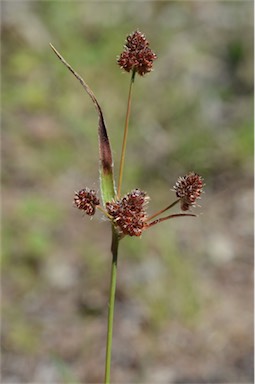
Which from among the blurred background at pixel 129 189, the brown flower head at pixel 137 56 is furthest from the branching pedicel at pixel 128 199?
the blurred background at pixel 129 189

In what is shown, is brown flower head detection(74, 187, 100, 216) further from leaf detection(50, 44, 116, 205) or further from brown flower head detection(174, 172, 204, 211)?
brown flower head detection(174, 172, 204, 211)

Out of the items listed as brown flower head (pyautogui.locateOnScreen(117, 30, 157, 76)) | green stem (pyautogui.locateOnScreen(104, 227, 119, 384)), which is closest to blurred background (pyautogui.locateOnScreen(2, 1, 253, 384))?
green stem (pyautogui.locateOnScreen(104, 227, 119, 384))

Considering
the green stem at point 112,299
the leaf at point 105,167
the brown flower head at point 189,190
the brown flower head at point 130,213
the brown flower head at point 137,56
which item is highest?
the brown flower head at point 137,56

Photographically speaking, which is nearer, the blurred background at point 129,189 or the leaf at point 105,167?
the leaf at point 105,167

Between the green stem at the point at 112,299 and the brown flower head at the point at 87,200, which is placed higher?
the brown flower head at the point at 87,200

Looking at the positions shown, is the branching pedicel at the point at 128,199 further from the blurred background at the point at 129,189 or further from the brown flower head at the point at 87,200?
the blurred background at the point at 129,189

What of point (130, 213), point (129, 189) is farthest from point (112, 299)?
point (129, 189)

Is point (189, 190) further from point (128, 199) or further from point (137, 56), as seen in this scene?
point (137, 56)
